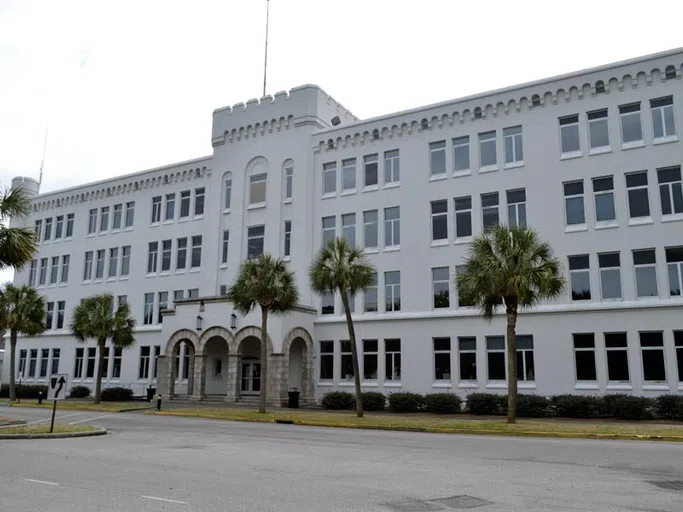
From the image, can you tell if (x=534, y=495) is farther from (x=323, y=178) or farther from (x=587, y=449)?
(x=323, y=178)

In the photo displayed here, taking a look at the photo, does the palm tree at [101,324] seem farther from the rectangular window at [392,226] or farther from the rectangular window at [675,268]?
the rectangular window at [675,268]

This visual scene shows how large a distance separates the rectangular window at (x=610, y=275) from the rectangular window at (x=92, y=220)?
39089mm

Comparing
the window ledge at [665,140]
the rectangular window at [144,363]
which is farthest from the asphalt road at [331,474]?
the rectangular window at [144,363]

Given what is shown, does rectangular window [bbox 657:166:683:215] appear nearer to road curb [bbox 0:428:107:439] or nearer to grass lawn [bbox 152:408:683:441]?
grass lawn [bbox 152:408:683:441]

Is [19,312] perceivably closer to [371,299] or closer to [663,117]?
[371,299]

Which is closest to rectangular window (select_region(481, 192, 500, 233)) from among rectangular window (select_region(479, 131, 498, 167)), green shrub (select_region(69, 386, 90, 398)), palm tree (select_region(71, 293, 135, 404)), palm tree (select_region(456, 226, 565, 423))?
rectangular window (select_region(479, 131, 498, 167))

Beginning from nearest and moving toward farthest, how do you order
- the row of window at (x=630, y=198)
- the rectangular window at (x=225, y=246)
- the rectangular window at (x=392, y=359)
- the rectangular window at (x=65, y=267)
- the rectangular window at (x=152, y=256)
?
the row of window at (x=630, y=198) < the rectangular window at (x=392, y=359) < the rectangular window at (x=225, y=246) < the rectangular window at (x=152, y=256) < the rectangular window at (x=65, y=267)

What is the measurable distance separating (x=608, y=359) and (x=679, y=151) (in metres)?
10.4

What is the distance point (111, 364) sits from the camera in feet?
161

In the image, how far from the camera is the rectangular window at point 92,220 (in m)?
53.4

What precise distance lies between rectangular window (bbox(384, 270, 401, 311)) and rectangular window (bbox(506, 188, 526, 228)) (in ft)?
23.3

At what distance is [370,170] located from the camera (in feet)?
131

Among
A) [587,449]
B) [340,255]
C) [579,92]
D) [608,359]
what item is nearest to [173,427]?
[340,255]

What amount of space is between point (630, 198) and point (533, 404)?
11.2 m
